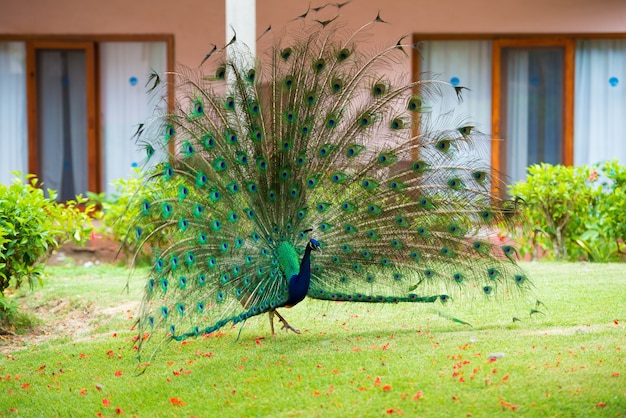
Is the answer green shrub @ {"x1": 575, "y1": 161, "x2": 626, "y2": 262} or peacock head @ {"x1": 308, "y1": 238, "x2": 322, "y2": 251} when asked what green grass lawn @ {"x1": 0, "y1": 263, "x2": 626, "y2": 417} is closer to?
peacock head @ {"x1": 308, "y1": 238, "x2": 322, "y2": 251}

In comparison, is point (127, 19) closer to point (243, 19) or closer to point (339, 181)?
point (243, 19)

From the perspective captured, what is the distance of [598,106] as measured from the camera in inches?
464

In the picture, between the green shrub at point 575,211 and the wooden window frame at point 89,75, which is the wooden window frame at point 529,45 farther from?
the wooden window frame at point 89,75

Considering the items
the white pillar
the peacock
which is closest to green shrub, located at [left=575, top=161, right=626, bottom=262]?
the peacock

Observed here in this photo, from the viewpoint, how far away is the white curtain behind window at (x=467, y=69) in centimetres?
1177

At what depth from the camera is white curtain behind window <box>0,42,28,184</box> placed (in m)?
11.9

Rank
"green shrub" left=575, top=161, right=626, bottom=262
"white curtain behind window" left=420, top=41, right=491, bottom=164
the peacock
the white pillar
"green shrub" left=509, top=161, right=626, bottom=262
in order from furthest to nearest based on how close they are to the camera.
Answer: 1. "white curtain behind window" left=420, top=41, right=491, bottom=164
2. "green shrub" left=509, top=161, right=626, bottom=262
3. "green shrub" left=575, top=161, right=626, bottom=262
4. the white pillar
5. the peacock

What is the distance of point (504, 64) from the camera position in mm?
11750

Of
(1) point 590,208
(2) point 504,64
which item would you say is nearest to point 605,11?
(2) point 504,64

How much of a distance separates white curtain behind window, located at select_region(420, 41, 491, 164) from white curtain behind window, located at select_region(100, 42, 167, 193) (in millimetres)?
3598

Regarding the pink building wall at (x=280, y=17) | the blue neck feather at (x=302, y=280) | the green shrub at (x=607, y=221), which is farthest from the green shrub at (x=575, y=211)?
the blue neck feather at (x=302, y=280)

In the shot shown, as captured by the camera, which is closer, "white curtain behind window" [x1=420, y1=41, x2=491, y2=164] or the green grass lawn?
the green grass lawn

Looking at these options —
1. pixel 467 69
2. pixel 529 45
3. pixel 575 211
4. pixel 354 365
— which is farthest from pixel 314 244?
pixel 529 45

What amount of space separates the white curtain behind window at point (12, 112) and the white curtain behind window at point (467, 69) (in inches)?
203
